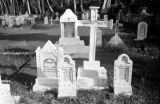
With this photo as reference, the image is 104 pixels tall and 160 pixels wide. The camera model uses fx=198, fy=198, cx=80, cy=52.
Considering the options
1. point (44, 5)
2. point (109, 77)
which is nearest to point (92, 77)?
point (109, 77)

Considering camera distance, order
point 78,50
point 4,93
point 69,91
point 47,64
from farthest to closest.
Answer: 1. point 78,50
2. point 47,64
3. point 69,91
4. point 4,93

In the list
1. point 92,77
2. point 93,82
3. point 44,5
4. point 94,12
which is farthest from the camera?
point 44,5

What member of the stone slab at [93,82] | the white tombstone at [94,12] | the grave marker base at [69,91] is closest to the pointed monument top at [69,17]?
the white tombstone at [94,12]

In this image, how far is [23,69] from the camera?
7.25 m

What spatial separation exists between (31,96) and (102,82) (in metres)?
1.97

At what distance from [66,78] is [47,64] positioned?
89cm

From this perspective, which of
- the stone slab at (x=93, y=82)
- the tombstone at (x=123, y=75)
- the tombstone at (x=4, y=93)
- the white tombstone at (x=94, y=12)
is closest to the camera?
the tombstone at (x=4, y=93)

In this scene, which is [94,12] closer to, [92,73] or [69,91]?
[92,73]

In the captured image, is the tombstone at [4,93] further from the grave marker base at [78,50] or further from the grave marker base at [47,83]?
the grave marker base at [78,50]

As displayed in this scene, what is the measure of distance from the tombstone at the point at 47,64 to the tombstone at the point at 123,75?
1663 millimetres

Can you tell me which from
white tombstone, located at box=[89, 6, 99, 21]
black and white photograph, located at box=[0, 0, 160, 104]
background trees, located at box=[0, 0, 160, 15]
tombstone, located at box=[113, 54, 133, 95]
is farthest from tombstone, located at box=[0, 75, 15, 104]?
background trees, located at box=[0, 0, 160, 15]

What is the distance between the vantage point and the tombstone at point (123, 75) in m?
5.09

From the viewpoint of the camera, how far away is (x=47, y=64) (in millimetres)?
5715

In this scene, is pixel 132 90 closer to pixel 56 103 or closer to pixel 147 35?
pixel 56 103
